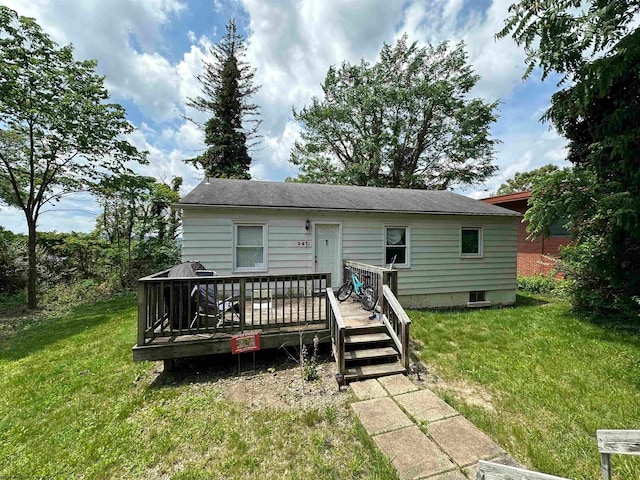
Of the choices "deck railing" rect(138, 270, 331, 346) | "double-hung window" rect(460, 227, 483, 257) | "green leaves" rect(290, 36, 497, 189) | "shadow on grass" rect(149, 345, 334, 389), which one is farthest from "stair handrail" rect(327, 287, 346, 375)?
"green leaves" rect(290, 36, 497, 189)

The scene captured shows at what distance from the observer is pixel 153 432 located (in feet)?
9.63

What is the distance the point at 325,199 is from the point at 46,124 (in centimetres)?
943

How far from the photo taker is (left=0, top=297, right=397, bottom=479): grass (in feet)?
8.03

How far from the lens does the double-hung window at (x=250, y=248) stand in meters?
7.06

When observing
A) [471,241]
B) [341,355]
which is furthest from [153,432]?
[471,241]

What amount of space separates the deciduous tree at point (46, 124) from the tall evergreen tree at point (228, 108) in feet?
25.5

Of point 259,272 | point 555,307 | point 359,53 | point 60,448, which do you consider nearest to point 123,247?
point 259,272

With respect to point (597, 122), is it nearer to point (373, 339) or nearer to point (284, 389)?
point (373, 339)

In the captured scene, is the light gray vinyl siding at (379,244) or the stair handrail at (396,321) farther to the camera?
the light gray vinyl siding at (379,244)

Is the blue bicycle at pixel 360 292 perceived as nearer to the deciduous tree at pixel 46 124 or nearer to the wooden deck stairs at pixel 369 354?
the wooden deck stairs at pixel 369 354

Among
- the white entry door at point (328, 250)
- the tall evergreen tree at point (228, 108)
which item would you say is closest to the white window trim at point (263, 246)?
the white entry door at point (328, 250)

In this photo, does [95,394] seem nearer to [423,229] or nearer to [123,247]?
[423,229]

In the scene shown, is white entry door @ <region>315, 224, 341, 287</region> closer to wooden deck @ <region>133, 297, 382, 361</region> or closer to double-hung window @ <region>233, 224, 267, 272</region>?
double-hung window @ <region>233, 224, 267, 272</region>

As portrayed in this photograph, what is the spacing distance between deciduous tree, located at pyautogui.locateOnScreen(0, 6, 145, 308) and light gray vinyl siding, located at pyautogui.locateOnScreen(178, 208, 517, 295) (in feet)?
21.0
